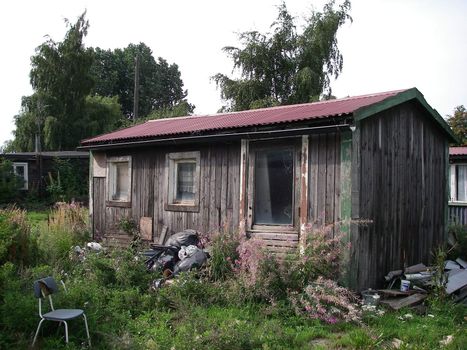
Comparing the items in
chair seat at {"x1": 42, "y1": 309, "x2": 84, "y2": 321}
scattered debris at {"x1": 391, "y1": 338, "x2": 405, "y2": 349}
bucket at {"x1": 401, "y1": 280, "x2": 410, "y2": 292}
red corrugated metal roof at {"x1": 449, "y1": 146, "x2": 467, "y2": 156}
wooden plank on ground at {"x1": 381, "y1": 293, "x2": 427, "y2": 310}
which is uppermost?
red corrugated metal roof at {"x1": 449, "y1": 146, "x2": 467, "y2": 156}

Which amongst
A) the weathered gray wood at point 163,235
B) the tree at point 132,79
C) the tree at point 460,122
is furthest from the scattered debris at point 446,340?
the tree at point 132,79

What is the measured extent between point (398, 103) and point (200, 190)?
13.3 feet

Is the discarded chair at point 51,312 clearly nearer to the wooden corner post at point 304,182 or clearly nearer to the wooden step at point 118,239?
the wooden corner post at point 304,182

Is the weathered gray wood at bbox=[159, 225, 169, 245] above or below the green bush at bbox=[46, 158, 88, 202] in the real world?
below

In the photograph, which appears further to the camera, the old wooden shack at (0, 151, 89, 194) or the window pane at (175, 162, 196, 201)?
the old wooden shack at (0, 151, 89, 194)

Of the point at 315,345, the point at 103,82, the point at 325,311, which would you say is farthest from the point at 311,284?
the point at 103,82

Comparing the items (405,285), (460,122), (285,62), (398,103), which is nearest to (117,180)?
(398,103)

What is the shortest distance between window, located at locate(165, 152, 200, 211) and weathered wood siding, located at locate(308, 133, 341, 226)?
108 inches

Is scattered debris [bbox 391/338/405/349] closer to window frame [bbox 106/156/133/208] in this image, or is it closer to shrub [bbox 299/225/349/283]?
shrub [bbox 299/225/349/283]

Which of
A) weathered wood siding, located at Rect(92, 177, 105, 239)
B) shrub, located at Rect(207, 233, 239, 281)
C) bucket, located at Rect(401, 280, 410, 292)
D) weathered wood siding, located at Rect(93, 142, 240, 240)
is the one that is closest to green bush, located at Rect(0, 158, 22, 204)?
weathered wood siding, located at Rect(92, 177, 105, 239)

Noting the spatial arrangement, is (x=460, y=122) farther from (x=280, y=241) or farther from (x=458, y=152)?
(x=280, y=241)

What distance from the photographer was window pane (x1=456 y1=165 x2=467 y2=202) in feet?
48.0

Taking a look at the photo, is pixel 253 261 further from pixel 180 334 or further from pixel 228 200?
pixel 228 200

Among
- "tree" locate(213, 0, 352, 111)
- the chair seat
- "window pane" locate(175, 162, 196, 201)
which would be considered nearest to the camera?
the chair seat
